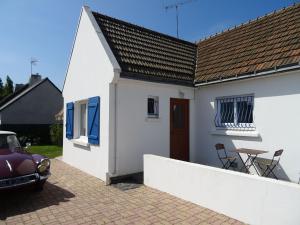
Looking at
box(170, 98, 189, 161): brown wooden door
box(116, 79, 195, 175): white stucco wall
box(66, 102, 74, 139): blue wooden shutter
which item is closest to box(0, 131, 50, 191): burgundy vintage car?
box(116, 79, 195, 175): white stucco wall

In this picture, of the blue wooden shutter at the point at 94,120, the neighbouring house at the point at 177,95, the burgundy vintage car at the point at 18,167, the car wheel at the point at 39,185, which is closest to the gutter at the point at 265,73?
the neighbouring house at the point at 177,95

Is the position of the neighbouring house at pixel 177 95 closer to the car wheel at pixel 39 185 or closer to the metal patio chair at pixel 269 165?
the metal patio chair at pixel 269 165

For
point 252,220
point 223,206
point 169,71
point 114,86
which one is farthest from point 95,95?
point 252,220

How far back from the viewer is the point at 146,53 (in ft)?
32.6

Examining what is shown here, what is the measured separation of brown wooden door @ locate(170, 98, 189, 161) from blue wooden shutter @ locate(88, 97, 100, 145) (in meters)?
2.72

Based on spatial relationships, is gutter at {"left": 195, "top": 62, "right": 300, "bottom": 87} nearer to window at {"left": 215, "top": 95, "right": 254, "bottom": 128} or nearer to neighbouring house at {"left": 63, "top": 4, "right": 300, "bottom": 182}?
neighbouring house at {"left": 63, "top": 4, "right": 300, "bottom": 182}

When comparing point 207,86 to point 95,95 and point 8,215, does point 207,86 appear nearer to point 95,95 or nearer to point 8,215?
point 95,95

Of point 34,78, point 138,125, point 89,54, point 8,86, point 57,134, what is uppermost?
point 8,86

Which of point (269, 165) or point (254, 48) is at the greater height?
point (254, 48)

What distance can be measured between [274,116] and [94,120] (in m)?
5.68

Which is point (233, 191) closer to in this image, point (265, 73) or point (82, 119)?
point (265, 73)

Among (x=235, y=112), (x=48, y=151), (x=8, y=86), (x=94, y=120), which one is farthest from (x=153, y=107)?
(x=8, y=86)

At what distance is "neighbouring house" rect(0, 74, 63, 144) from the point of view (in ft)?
76.9

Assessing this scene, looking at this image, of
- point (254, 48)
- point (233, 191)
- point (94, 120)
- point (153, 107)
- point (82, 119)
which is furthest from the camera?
point (82, 119)
